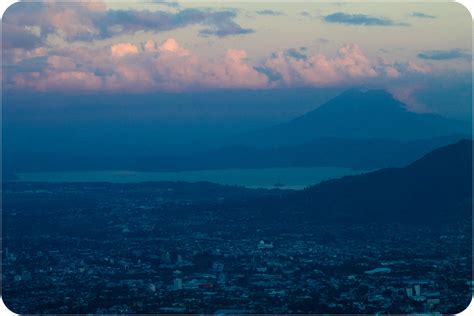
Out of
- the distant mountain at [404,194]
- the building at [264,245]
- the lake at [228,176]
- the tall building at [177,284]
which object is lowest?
the lake at [228,176]

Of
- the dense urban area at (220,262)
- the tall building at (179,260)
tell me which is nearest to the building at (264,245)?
the dense urban area at (220,262)

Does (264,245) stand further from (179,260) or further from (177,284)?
(177,284)

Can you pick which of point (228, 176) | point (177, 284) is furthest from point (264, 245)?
point (228, 176)

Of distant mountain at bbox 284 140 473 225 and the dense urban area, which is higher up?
distant mountain at bbox 284 140 473 225

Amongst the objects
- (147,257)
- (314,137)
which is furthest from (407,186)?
(314,137)

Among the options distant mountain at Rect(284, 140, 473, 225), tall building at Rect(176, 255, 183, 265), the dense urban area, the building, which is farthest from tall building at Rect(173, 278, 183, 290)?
distant mountain at Rect(284, 140, 473, 225)

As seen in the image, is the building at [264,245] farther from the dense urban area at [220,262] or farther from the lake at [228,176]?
the lake at [228,176]

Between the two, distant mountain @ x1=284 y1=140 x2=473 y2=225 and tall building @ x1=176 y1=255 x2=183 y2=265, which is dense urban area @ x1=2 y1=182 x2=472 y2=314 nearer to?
tall building @ x1=176 y1=255 x2=183 y2=265
